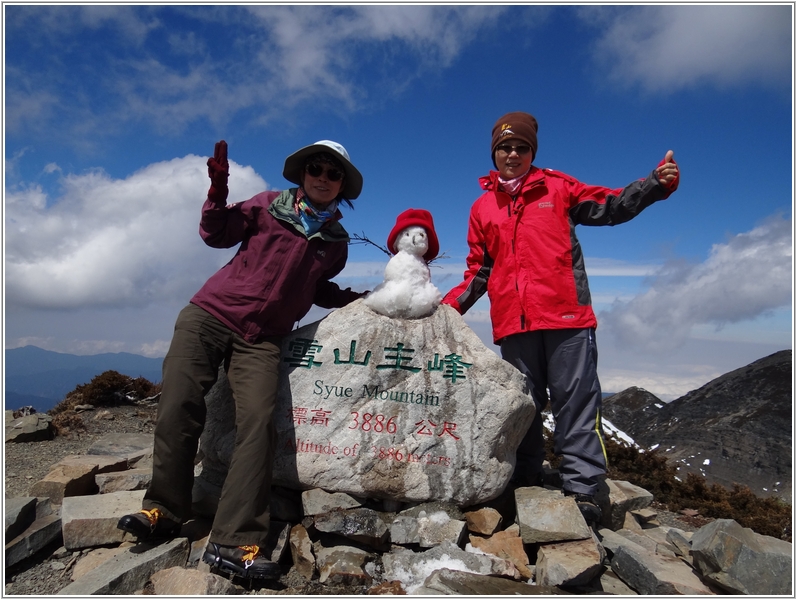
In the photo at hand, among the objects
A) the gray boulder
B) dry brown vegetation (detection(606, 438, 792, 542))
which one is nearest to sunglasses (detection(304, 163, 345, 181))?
the gray boulder

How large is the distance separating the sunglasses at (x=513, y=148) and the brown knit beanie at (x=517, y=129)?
0.17 feet

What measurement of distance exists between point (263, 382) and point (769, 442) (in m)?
12.0

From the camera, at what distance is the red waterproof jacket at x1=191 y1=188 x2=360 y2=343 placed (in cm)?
461

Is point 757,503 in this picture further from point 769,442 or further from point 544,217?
point 544,217

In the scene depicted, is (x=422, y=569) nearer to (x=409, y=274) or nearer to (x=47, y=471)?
(x=409, y=274)

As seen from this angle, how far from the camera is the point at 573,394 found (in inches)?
195

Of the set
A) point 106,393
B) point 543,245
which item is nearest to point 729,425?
point 543,245

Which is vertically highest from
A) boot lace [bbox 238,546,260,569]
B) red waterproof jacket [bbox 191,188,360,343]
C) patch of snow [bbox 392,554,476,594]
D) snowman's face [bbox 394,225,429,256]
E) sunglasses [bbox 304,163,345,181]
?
sunglasses [bbox 304,163,345,181]

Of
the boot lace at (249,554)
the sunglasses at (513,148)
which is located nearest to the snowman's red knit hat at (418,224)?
the sunglasses at (513,148)

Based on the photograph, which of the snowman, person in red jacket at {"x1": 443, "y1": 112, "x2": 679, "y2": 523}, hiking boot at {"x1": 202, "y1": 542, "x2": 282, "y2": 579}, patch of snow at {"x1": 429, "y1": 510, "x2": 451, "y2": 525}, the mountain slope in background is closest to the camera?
hiking boot at {"x1": 202, "y1": 542, "x2": 282, "y2": 579}

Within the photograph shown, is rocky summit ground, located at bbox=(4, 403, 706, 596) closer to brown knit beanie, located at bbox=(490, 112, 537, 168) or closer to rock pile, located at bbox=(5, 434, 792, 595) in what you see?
→ rock pile, located at bbox=(5, 434, 792, 595)

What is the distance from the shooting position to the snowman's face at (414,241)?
17.5 feet

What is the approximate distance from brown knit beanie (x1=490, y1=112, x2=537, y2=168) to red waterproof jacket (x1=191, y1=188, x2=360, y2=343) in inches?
79.6

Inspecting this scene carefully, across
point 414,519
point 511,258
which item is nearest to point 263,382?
point 414,519
